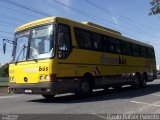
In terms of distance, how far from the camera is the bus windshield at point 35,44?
14391 millimetres

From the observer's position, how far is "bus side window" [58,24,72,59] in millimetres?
14508

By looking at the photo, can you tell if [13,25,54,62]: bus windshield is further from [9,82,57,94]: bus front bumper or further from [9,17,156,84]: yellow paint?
[9,82,57,94]: bus front bumper

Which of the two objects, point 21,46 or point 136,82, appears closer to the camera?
point 21,46

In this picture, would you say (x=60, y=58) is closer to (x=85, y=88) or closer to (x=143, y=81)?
(x=85, y=88)

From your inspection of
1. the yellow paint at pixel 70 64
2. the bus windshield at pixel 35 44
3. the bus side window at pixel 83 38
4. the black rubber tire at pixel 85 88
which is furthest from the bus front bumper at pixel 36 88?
the bus side window at pixel 83 38

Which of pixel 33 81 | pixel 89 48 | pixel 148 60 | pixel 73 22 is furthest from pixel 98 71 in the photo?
A: pixel 148 60

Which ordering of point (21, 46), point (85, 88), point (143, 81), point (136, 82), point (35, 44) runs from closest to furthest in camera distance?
point (35, 44) → point (21, 46) → point (85, 88) → point (136, 82) → point (143, 81)

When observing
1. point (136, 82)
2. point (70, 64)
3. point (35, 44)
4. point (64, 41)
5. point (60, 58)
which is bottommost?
point (136, 82)

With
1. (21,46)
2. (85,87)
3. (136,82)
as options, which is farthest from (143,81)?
(21,46)

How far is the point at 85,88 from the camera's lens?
1634 centimetres

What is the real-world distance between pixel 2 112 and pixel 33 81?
3165mm

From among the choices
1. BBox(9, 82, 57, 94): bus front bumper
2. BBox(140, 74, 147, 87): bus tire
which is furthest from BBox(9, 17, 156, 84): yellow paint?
BBox(140, 74, 147, 87): bus tire

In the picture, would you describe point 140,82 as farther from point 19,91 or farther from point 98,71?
point 19,91

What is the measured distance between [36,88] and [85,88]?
2803mm
